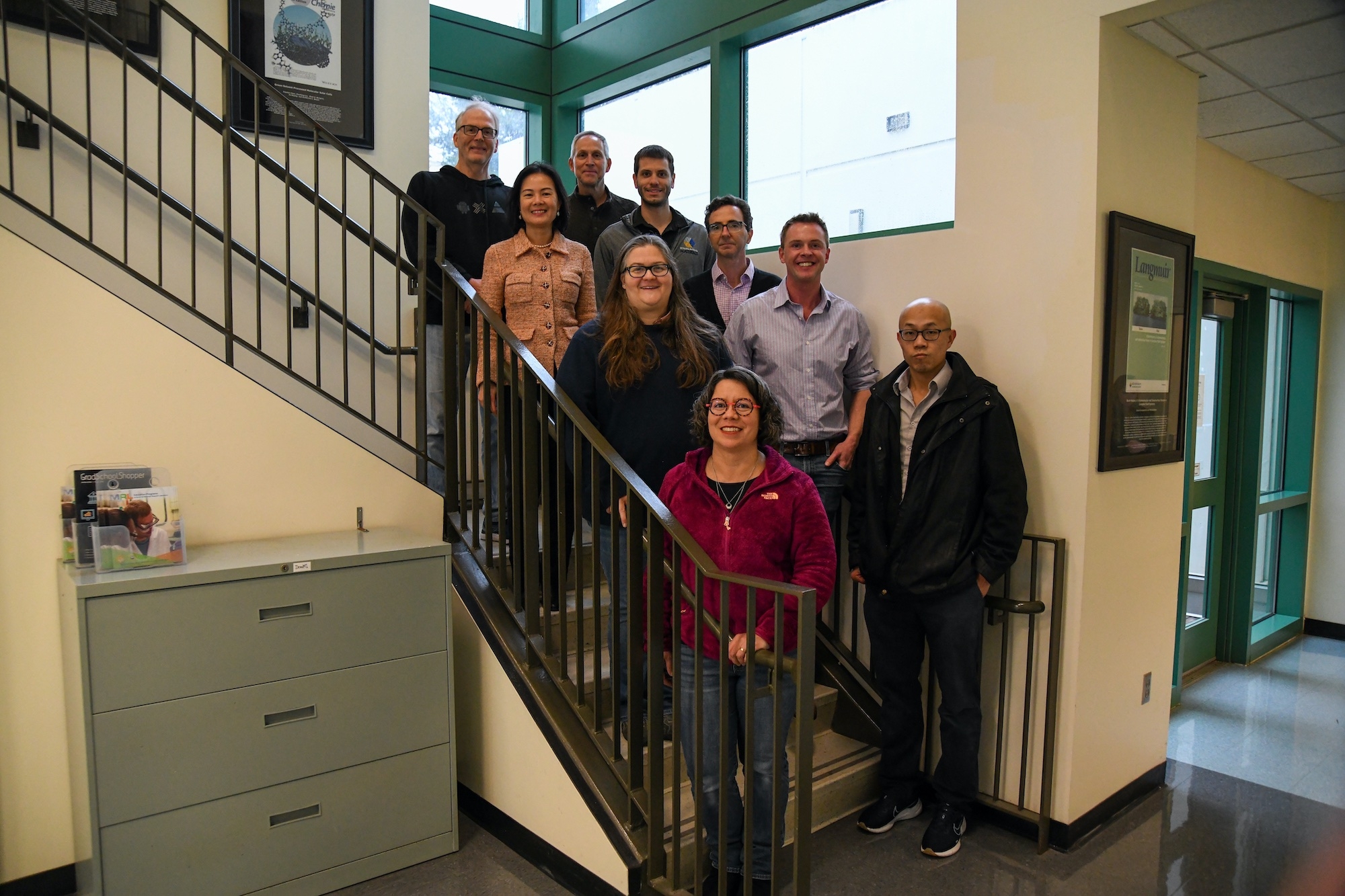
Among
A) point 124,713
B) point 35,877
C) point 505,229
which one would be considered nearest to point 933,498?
point 505,229

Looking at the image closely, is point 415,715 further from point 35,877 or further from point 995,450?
point 995,450

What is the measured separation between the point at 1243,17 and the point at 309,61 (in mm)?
3624

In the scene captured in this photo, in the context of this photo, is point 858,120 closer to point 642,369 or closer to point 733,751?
point 642,369

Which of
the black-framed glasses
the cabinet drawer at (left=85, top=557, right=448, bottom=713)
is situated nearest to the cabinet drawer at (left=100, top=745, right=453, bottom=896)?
the cabinet drawer at (left=85, top=557, right=448, bottom=713)

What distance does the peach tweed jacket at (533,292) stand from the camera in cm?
290

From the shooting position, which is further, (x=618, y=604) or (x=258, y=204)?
(x=258, y=204)

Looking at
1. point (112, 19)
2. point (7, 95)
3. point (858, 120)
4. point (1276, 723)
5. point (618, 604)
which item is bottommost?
point (1276, 723)

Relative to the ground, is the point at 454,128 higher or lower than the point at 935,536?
higher

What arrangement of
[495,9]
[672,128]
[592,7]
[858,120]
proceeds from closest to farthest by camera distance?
[858,120] < [672,128] < [495,9] < [592,7]

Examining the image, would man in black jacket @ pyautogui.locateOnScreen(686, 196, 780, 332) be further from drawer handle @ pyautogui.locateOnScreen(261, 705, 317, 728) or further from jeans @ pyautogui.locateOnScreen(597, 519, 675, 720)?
drawer handle @ pyautogui.locateOnScreen(261, 705, 317, 728)

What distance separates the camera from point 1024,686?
2.85 metres

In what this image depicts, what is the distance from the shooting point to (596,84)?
201 inches

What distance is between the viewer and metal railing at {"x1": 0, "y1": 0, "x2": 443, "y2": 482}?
2.88m

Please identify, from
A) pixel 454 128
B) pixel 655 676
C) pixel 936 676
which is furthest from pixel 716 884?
pixel 454 128
